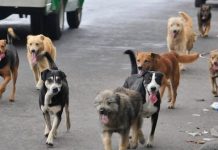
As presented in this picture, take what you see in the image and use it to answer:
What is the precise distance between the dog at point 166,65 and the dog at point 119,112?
2019 millimetres

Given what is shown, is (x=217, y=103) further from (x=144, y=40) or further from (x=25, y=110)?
(x=144, y=40)

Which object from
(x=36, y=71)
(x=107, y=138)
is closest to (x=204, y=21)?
(x=36, y=71)

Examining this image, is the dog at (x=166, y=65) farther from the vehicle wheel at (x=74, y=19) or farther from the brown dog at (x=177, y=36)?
the vehicle wheel at (x=74, y=19)

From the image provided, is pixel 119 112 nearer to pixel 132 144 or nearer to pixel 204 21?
pixel 132 144

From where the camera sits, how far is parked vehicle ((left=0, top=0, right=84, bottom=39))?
52.1 feet

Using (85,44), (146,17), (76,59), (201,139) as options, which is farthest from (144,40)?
(201,139)

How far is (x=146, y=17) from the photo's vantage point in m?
24.3

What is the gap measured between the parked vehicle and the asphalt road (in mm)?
427

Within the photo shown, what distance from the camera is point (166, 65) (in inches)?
398

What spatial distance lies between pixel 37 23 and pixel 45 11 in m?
1.47

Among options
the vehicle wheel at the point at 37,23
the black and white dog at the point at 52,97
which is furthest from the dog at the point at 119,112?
the vehicle wheel at the point at 37,23

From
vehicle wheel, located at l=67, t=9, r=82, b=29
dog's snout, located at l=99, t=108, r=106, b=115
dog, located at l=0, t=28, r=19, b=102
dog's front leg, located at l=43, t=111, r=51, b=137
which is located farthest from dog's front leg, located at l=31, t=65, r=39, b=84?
vehicle wheel, located at l=67, t=9, r=82, b=29

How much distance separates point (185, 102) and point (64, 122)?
8.00 ft

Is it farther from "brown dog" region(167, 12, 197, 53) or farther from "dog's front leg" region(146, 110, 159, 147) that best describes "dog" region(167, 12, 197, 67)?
"dog's front leg" region(146, 110, 159, 147)
